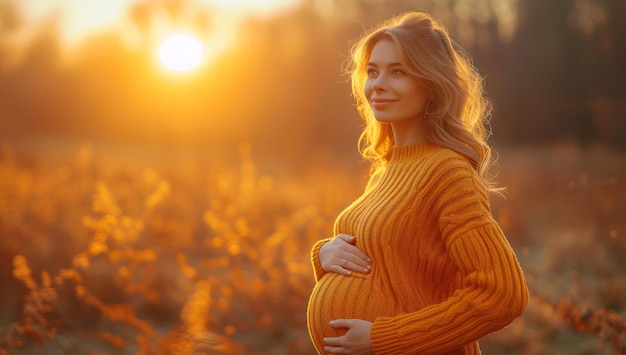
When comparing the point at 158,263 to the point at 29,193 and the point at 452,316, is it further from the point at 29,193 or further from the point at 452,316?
the point at 452,316

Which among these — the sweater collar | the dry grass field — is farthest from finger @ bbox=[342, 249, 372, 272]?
the dry grass field

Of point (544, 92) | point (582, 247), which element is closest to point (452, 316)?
point (582, 247)

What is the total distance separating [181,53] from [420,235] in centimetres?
1884

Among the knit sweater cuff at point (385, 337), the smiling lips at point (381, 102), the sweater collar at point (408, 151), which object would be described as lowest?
the knit sweater cuff at point (385, 337)

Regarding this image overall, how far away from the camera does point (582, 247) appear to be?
24.4ft

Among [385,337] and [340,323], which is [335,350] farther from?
[385,337]

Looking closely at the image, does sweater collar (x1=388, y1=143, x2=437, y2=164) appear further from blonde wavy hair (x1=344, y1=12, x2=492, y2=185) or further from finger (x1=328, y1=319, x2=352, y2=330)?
finger (x1=328, y1=319, x2=352, y2=330)

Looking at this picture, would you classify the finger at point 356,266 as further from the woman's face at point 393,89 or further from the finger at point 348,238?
the woman's face at point 393,89

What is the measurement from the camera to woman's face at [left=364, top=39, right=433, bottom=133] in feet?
6.58

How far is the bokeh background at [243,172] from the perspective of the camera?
16.5ft

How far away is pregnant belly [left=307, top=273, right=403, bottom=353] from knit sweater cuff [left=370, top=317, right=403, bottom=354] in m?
0.07

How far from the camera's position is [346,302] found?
6.49 feet

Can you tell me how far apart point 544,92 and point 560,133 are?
1.66 meters

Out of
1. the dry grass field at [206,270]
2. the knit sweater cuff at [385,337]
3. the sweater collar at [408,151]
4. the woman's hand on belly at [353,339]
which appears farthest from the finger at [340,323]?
the dry grass field at [206,270]
